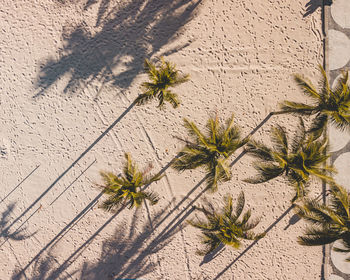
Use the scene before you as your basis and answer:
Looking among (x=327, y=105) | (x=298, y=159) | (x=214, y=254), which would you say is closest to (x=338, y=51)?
(x=327, y=105)

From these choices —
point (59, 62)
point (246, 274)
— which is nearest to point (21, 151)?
point (59, 62)

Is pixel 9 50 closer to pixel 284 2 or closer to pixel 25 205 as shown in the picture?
pixel 25 205

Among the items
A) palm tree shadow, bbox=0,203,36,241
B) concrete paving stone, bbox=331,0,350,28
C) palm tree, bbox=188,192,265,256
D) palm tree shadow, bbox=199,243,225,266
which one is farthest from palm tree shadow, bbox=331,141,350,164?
palm tree shadow, bbox=0,203,36,241

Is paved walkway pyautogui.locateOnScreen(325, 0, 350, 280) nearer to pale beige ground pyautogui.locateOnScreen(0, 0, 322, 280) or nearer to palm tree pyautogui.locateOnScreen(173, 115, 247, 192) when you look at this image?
pale beige ground pyautogui.locateOnScreen(0, 0, 322, 280)

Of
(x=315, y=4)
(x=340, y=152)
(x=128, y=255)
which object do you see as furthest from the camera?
(x=128, y=255)

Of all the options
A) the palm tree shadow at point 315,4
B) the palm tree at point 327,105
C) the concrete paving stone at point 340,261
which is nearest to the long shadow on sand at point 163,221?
the palm tree at point 327,105

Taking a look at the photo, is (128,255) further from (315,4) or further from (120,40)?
(315,4)

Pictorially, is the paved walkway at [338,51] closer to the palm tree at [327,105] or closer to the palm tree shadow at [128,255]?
the palm tree at [327,105]
